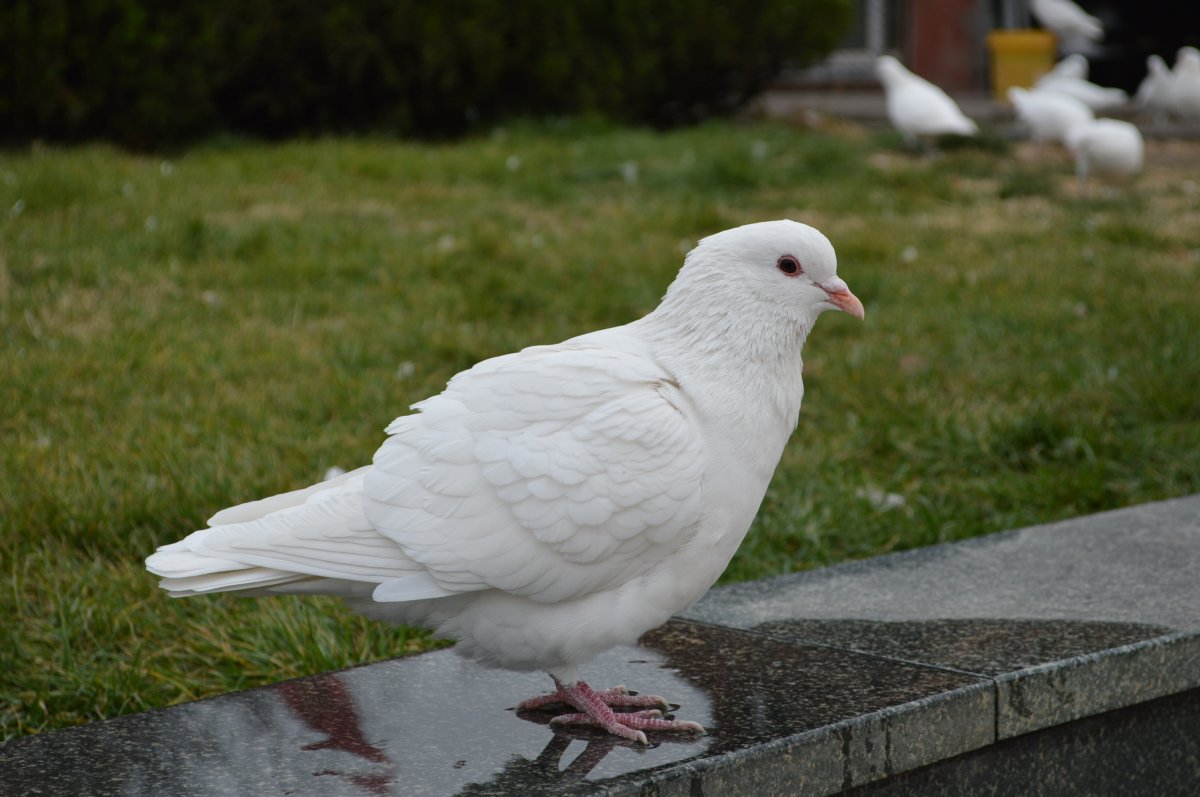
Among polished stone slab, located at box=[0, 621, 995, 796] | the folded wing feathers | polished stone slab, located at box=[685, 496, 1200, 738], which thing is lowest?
polished stone slab, located at box=[685, 496, 1200, 738]

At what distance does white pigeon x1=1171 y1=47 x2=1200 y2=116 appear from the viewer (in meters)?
11.7

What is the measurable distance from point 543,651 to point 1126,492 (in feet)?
8.41

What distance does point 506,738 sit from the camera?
239 centimetres

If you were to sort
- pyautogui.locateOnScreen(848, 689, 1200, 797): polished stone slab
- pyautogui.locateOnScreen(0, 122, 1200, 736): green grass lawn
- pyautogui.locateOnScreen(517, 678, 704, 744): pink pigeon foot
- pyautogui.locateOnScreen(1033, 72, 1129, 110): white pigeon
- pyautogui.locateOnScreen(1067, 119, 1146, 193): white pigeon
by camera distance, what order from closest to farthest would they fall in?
pyautogui.locateOnScreen(517, 678, 704, 744): pink pigeon foot < pyautogui.locateOnScreen(848, 689, 1200, 797): polished stone slab < pyautogui.locateOnScreen(0, 122, 1200, 736): green grass lawn < pyautogui.locateOnScreen(1067, 119, 1146, 193): white pigeon < pyautogui.locateOnScreen(1033, 72, 1129, 110): white pigeon

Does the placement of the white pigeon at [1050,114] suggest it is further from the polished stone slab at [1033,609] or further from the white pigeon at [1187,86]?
the polished stone slab at [1033,609]

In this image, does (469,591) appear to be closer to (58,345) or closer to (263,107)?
(58,345)

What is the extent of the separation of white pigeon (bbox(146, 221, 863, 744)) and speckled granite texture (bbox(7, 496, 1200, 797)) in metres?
0.16

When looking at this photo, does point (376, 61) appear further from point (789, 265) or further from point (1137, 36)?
point (1137, 36)

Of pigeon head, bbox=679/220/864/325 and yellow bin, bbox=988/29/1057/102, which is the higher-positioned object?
pigeon head, bbox=679/220/864/325

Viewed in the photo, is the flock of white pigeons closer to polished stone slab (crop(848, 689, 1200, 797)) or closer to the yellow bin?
the yellow bin

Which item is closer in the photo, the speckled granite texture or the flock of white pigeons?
the speckled granite texture

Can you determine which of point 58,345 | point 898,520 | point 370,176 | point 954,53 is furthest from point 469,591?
point 954,53

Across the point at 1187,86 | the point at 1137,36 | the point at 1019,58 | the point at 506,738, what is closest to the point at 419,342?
the point at 506,738

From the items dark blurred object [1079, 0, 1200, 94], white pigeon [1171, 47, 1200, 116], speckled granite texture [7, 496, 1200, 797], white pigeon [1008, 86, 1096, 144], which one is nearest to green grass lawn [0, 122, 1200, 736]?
speckled granite texture [7, 496, 1200, 797]
